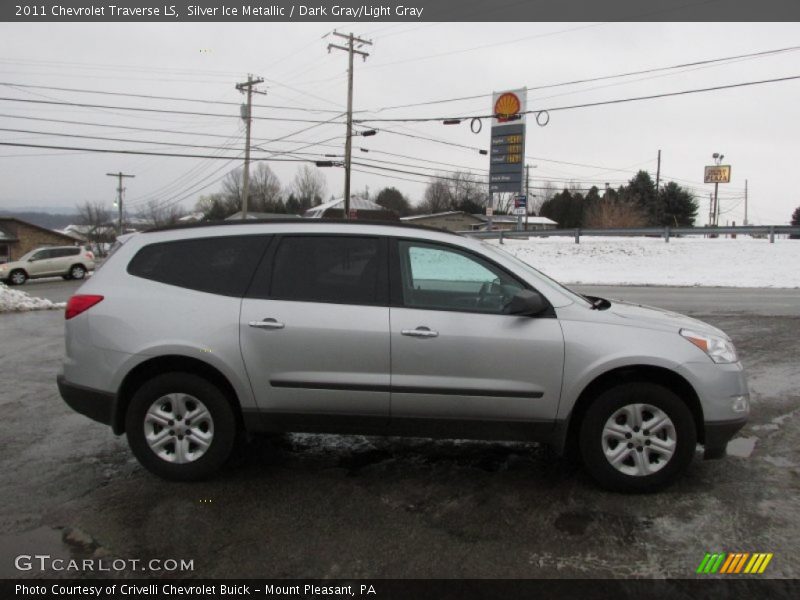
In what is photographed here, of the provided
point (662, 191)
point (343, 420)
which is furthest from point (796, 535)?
point (662, 191)

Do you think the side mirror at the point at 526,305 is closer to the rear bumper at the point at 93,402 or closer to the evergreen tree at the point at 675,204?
the rear bumper at the point at 93,402

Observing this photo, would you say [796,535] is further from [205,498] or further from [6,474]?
[6,474]

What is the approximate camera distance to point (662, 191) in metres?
75.6

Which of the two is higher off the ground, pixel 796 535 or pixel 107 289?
pixel 107 289

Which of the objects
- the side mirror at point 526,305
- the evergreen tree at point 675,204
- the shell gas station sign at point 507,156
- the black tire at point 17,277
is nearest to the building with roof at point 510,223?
the evergreen tree at point 675,204

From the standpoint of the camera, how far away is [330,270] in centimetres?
397

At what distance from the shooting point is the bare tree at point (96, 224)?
81.4 m

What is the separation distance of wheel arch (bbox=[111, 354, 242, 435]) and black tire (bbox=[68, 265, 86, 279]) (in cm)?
2974

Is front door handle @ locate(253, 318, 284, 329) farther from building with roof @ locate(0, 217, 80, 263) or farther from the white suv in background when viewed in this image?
building with roof @ locate(0, 217, 80, 263)

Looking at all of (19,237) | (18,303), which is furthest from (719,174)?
(19,237)

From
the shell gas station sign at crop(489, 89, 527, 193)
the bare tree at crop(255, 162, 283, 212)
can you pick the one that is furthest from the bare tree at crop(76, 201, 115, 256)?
the shell gas station sign at crop(489, 89, 527, 193)

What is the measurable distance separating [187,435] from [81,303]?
1152 millimetres

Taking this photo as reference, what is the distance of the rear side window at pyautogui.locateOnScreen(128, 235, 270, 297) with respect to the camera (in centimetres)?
400

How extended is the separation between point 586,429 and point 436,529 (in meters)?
1.14
